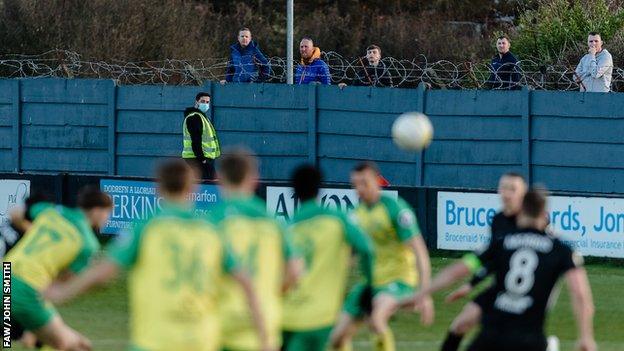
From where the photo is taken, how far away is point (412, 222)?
1178 centimetres

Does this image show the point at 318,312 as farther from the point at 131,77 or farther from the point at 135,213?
the point at 131,77

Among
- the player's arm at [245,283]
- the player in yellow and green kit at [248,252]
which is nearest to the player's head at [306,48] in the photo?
the player in yellow and green kit at [248,252]

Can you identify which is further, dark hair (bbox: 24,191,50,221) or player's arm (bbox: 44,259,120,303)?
dark hair (bbox: 24,191,50,221)

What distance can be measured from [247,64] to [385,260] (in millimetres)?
12475

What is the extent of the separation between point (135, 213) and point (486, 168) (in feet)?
18.0

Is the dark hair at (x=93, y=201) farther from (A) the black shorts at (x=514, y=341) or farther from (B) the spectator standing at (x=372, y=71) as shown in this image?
(B) the spectator standing at (x=372, y=71)

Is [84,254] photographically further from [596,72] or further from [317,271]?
[596,72]

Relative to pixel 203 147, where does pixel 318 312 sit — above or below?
below

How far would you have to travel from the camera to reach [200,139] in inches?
880

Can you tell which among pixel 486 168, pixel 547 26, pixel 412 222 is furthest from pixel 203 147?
pixel 412 222

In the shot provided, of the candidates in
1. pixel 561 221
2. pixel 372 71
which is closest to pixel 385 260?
pixel 561 221

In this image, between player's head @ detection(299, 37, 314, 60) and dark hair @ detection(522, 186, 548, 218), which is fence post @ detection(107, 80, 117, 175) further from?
dark hair @ detection(522, 186, 548, 218)

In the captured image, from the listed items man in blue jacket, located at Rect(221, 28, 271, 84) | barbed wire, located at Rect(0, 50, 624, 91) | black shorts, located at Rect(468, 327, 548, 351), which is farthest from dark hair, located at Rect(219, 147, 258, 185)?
Result: man in blue jacket, located at Rect(221, 28, 271, 84)

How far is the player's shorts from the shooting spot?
10031 mm
